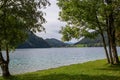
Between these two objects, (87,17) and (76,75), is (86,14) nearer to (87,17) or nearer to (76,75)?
(87,17)

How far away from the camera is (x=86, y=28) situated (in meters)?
45.6

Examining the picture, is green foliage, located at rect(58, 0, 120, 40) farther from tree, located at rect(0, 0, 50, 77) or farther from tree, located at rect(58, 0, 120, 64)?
tree, located at rect(0, 0, 50, 77)

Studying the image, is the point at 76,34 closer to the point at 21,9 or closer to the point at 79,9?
the point at 79,9

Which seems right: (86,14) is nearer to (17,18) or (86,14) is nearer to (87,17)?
(87,17)

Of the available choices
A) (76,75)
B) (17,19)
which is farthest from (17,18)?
(76,75)

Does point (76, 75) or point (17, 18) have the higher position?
point (17, 18)

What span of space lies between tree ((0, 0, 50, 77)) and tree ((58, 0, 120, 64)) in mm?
8228

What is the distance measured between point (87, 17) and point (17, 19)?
1245 cm

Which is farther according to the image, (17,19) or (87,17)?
(87,17)

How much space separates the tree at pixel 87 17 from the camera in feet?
135

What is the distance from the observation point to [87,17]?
41.3 metres

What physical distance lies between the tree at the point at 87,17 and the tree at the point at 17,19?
324 inches

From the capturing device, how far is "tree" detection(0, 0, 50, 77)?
3262 centimetres

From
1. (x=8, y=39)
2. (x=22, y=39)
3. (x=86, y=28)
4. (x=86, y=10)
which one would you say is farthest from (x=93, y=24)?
(x=8, y=39)
